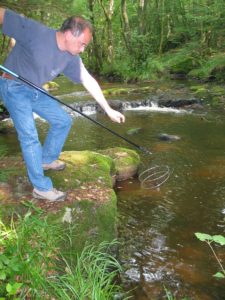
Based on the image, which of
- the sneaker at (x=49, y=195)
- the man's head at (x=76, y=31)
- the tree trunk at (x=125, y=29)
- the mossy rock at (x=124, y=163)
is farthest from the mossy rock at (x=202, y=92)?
the man's head at (x=76, y=31)

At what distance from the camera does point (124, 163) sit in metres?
7.38

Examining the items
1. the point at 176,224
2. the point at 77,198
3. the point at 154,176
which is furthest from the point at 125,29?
the point at 77,198

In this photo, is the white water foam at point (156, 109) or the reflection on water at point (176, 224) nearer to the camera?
the reflection on water at point (176, 224)

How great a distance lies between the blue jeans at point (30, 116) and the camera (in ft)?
12.6

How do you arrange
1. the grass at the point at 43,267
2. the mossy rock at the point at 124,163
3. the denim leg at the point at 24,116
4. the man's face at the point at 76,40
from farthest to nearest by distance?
the mossy rock at the point at 124,163 < the denim leg at the point at 24,116 < the man's face at the point at 76,40 < the grass at the point at 43,267

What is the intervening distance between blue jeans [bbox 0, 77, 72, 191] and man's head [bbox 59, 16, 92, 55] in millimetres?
603

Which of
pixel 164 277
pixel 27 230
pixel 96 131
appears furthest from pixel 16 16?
pixel 96 131

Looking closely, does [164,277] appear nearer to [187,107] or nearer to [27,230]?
[27,230]

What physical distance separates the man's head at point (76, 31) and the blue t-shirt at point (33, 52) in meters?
0.14

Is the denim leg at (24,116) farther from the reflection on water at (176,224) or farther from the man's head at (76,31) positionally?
the reflection on water at (176,224)

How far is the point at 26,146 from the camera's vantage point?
3.94 metres

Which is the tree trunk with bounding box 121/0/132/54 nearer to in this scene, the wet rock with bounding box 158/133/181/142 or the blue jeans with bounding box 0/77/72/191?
the wet rock with bounding box 158/133/181/142

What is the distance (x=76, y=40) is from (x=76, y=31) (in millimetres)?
83

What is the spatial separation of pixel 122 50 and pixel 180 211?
1872 centimetres
